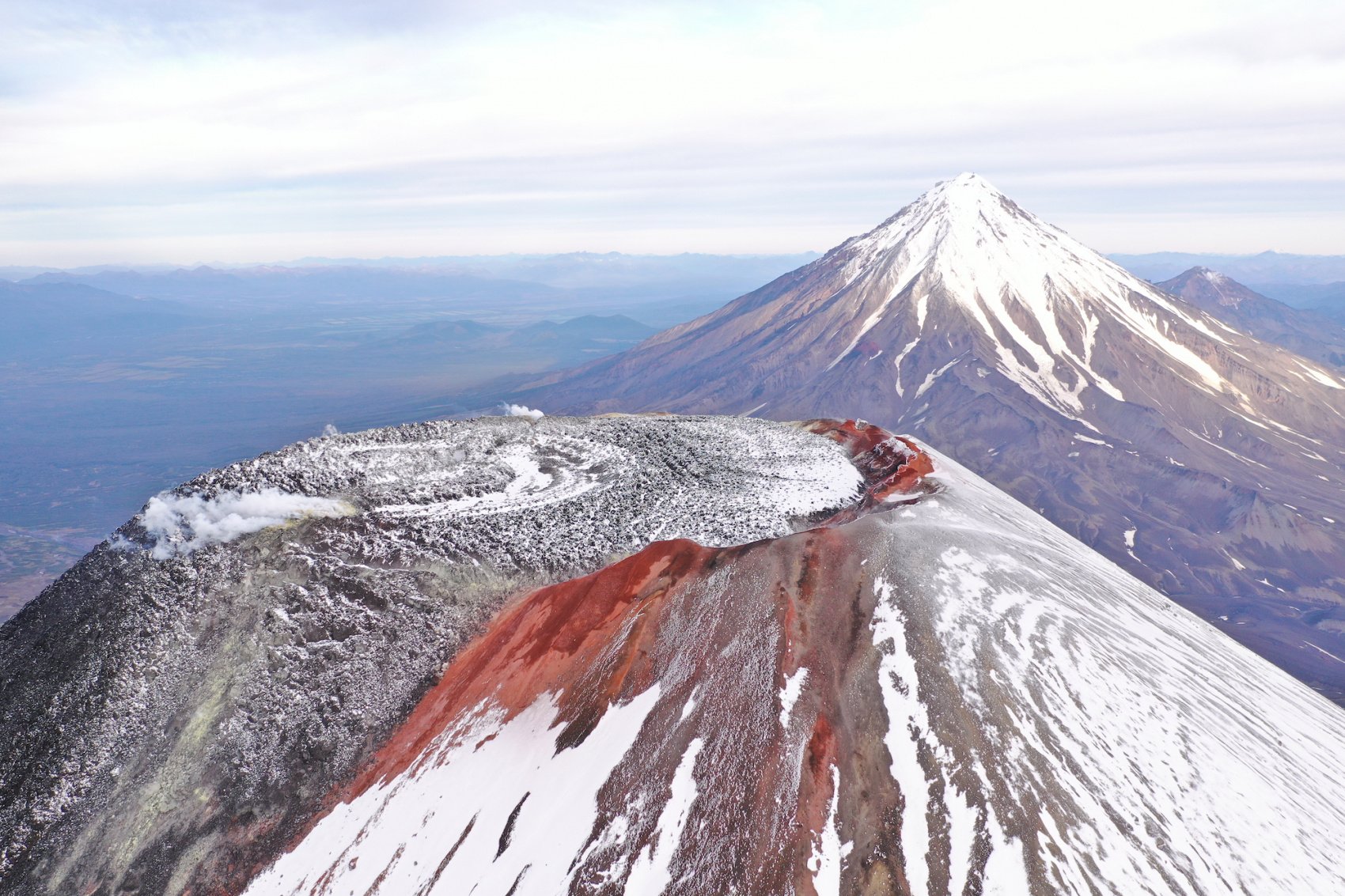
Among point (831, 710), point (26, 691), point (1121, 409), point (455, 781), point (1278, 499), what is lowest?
point (1278, 499)

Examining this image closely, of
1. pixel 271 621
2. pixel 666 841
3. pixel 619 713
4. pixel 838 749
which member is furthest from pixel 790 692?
pixel 271 621

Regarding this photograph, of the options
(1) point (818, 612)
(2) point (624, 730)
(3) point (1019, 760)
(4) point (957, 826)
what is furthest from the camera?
(1) point (818, 612)

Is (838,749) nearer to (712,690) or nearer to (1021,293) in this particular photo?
(712,690)

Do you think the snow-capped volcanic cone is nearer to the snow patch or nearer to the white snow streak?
the snow patch

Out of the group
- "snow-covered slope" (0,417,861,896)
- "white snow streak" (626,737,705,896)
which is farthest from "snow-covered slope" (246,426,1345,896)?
"snow-covered slope" (0,417,861,896)

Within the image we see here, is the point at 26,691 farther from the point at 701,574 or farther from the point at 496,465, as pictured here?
the point at 701,574

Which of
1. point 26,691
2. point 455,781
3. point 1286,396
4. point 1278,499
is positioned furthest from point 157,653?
point 1286,396

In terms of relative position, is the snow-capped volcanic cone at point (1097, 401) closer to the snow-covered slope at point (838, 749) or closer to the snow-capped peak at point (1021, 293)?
the snow-capped peak at point (1021, 293)
